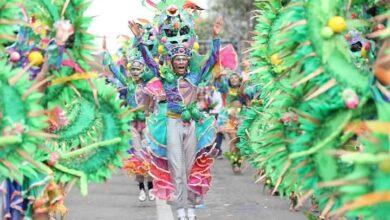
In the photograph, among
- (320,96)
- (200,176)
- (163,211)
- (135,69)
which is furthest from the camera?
(135,69)

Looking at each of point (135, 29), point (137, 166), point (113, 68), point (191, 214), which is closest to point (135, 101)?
point (113, 68)

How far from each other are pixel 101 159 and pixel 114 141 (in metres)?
0.18

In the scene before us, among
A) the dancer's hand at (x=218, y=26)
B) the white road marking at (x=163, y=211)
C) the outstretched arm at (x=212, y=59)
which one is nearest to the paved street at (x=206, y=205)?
the white road marking at (x=163, y=211)

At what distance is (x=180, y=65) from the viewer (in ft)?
36.2

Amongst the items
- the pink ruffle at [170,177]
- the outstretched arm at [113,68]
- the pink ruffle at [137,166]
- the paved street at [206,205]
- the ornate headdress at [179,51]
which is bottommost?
the paved street at [206,205]

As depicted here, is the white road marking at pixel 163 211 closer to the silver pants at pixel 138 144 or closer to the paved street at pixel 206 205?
the paved street at pixel 206 205

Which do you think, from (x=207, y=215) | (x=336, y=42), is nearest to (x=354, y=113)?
(x=336, y=42)

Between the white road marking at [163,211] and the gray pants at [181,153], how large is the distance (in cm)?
86

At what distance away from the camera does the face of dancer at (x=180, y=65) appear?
11023mm

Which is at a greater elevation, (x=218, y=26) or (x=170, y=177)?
(x=218, y=26)

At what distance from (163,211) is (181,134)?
5.62ft

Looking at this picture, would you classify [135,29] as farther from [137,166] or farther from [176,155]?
[176,155]

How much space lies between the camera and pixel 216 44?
36.2 feet

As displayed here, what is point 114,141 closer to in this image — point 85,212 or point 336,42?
point 336,42
